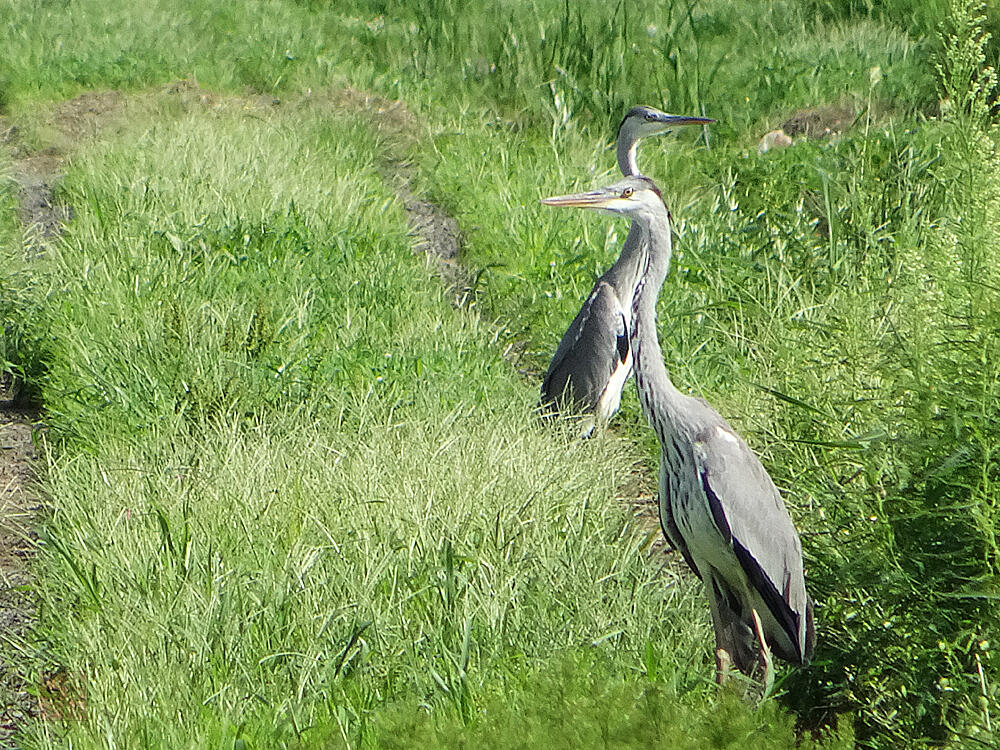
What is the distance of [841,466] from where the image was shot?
3586 millimetres

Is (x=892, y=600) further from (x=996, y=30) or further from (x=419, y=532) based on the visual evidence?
(x=996, y=30)

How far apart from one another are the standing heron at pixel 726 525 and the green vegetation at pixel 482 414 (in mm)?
129

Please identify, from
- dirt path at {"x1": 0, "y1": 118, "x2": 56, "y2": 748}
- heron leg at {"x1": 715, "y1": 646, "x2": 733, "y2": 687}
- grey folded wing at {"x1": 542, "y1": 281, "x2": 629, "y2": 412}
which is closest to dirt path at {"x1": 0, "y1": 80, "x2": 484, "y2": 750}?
dirt path at {"x1": 0, "y1": 118, "x2": 56, "y2": 748}

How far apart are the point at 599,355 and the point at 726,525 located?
1558 millimetres

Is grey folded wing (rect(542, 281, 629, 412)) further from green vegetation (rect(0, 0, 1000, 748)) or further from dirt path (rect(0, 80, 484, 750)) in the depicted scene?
dirt path (rect(0, 80, 484, 750))

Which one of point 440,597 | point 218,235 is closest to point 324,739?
point 440,597

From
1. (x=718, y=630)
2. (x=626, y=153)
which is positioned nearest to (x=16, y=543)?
(x=718, y=630)

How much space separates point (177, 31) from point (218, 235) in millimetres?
4806

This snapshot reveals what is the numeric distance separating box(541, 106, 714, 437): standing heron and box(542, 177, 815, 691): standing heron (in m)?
1.19

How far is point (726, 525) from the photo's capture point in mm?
3070

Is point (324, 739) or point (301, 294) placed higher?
point (324, 739)

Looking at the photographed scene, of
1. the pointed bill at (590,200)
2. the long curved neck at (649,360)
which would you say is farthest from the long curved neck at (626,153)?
the long curved neck at (649,360)

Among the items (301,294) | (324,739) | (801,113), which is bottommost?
(801,113)

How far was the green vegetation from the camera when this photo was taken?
2801 mm
